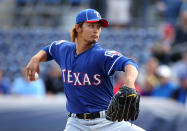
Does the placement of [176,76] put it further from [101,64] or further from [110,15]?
[101,64]

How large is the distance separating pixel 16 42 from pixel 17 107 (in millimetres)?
5460

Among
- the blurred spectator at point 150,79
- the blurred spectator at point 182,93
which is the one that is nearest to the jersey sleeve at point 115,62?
the blurred spectator at point 182,93

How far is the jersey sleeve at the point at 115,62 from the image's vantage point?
3191mm

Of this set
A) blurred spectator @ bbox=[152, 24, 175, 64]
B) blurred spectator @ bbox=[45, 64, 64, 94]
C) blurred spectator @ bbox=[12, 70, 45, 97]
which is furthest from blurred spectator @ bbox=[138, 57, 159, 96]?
Answer: blurred spectator @ bbox=[12, 70, 45, 97]

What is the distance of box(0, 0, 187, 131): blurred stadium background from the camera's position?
568 cm

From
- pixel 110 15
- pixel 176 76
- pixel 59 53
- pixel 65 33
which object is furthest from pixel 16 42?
pixel 59 53

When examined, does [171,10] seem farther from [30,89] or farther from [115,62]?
[115,62]

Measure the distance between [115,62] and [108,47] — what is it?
6.69 metres

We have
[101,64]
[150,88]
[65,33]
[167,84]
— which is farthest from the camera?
[65,33]

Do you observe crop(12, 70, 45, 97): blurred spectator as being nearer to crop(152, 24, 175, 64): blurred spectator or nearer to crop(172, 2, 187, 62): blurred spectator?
crop(152, 24, 175, 64): blurred spectator

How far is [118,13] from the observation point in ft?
34.7

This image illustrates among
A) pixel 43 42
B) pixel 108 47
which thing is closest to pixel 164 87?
pixel 108 47

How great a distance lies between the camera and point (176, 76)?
798cm

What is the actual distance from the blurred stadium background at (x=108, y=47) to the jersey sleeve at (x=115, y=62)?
2.45 meters
